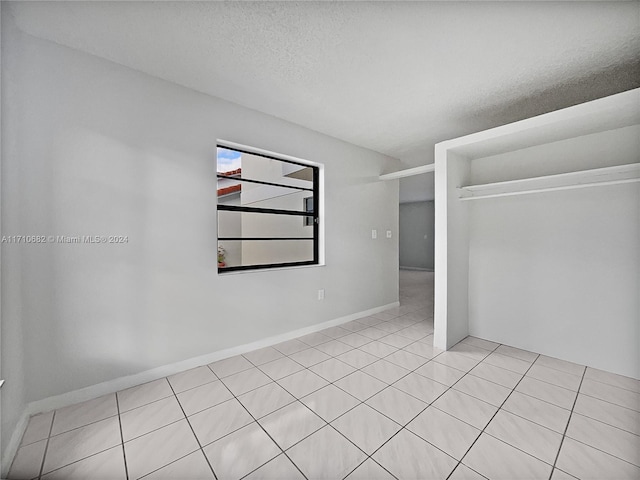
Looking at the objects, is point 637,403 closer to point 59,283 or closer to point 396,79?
point 396,79

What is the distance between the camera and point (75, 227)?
1.84m

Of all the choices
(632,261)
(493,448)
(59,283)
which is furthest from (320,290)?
(632,261)

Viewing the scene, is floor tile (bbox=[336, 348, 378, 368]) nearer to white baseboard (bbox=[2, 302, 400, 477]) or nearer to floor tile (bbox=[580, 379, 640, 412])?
white baseboard (bbox=[2, 302, 400, 477])

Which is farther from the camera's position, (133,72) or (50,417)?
(133,72)

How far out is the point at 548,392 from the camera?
198cm

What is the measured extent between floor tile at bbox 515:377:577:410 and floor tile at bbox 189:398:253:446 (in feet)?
6.66

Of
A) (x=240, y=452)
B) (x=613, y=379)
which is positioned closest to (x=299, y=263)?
(x=240, y=452)

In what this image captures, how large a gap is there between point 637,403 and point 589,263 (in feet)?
3.57

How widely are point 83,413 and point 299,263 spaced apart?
7.12ft

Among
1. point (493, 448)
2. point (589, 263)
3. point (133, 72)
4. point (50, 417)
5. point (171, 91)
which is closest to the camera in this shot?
point (493, 448)

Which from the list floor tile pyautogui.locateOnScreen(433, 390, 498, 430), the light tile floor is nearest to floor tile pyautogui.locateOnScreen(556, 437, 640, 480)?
the light tile floor

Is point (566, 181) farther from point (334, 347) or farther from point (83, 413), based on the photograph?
point (83, 413)

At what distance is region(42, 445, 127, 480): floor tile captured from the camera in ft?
4.21

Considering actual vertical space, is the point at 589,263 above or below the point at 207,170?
below
